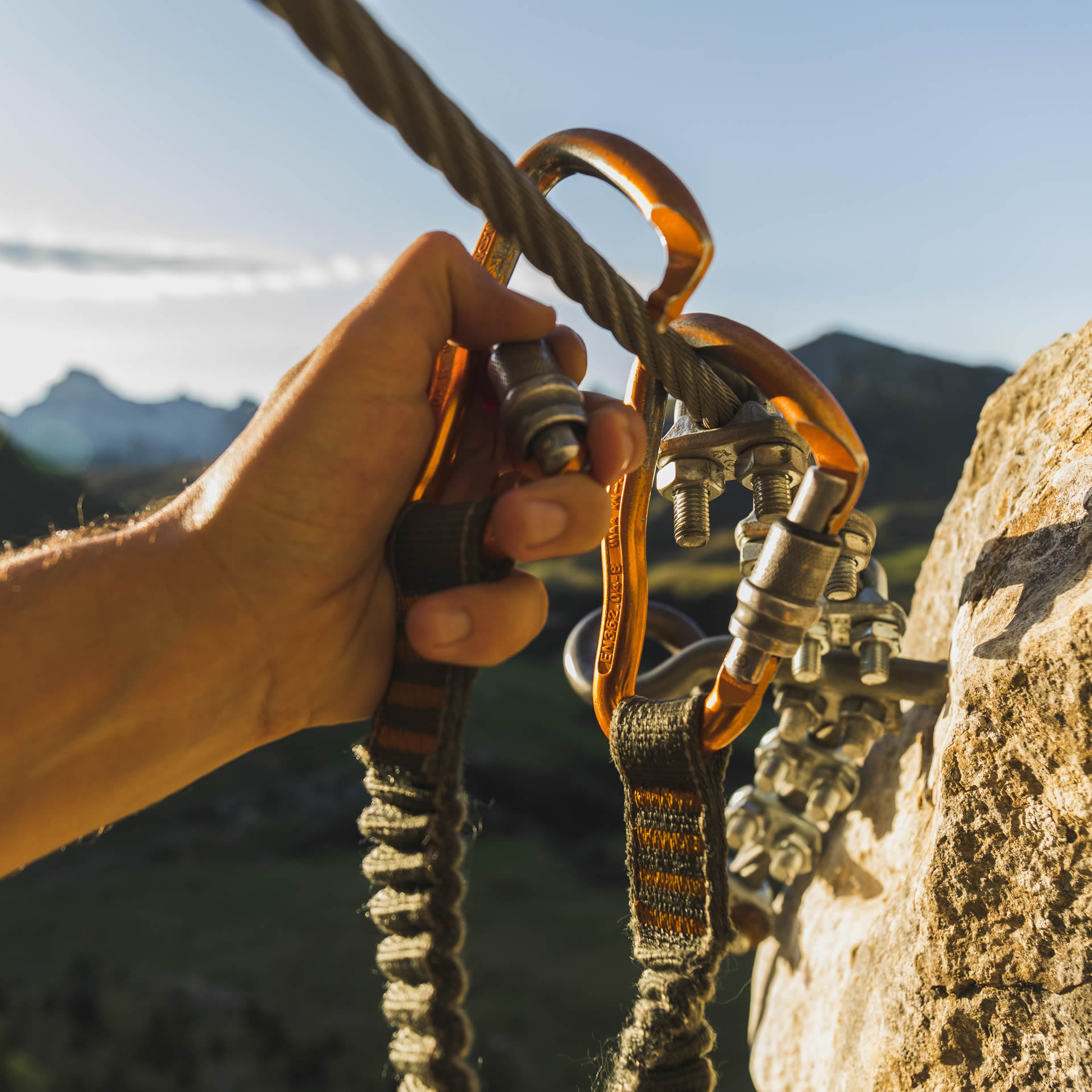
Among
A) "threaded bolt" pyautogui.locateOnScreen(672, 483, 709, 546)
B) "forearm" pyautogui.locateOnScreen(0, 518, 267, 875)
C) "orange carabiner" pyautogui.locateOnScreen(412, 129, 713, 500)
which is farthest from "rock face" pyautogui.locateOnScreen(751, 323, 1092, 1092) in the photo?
"forearm" pyautogui.locateOnScreen(0, 518, 267, 875)

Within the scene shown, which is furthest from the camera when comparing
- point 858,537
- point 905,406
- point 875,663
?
point 905,406

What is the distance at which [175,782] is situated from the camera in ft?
3.10

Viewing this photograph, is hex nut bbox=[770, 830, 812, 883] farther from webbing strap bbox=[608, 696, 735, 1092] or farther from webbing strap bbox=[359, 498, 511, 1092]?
webbing strap bbox=[359, 498, 511, 1092]

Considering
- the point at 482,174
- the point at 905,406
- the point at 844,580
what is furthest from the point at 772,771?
the point at 905,406

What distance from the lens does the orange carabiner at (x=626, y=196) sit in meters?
0.70

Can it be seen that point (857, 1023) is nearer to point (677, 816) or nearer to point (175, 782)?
point (677, 816)

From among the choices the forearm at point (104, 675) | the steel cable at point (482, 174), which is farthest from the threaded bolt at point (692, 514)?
the forearm at point (104, 675)

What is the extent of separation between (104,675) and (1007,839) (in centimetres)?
94

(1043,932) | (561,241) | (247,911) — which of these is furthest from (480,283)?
(247,911)

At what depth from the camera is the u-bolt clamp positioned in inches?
29.2

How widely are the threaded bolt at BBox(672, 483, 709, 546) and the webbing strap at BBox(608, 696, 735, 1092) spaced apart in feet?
0.60

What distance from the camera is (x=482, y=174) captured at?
0.64 metres

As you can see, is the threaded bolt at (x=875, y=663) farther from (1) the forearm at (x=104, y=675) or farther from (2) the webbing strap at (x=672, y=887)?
(1) the forearm at (x=104, y=675)

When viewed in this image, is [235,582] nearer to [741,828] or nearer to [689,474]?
[689,474]
